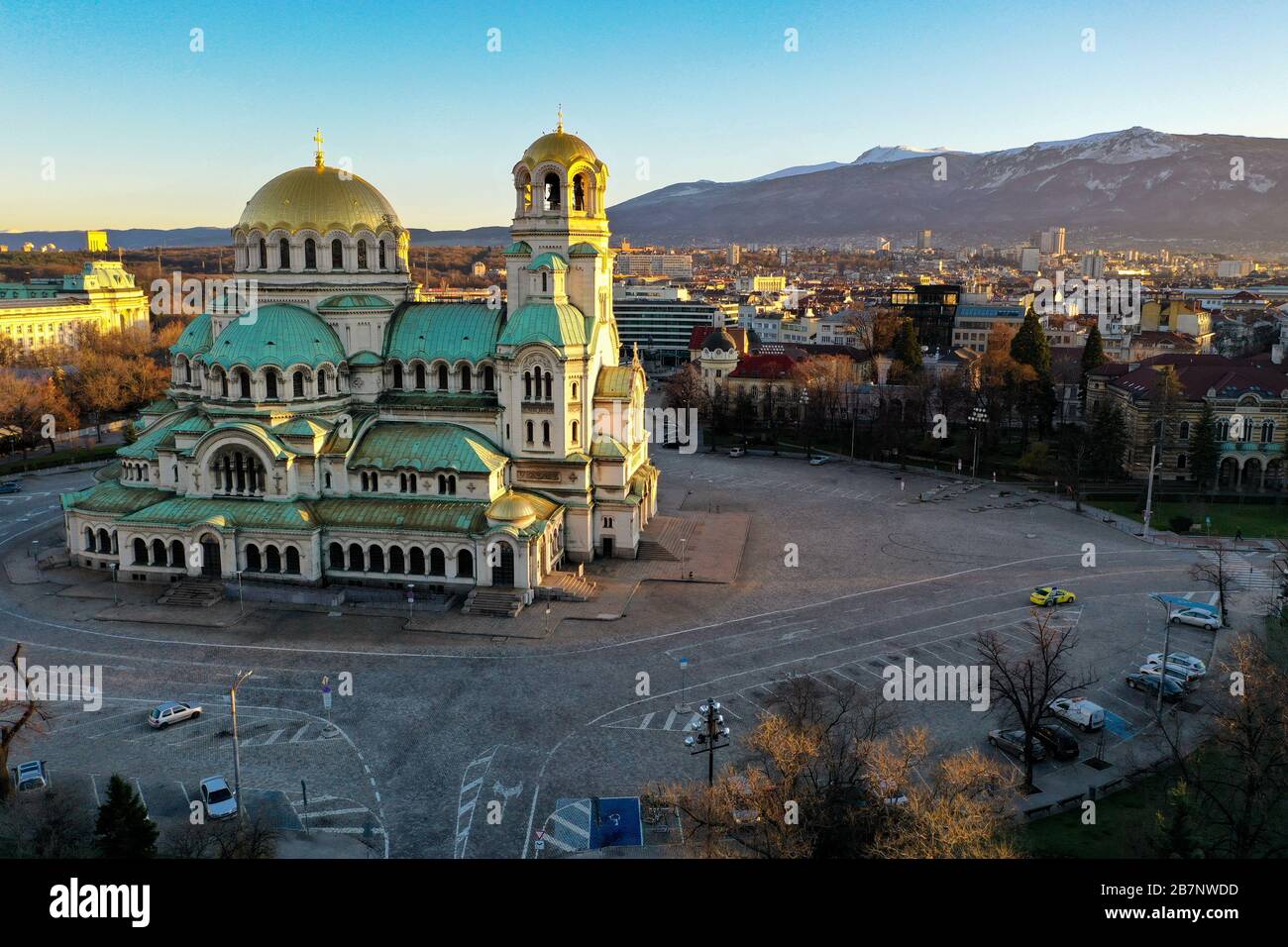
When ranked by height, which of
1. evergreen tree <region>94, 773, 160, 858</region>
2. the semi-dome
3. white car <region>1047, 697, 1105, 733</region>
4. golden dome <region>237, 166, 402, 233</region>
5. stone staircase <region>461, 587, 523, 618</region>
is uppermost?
golden dome <region>237, 166, 402, 233</region>

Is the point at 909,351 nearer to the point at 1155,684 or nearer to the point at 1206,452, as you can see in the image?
the point at 1206,452

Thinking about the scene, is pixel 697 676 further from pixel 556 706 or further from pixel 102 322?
pixel 102 322

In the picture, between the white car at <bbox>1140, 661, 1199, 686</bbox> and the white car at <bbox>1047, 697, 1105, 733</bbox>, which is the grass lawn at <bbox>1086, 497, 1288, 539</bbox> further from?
the white car at <bbox>1047, 697, 1105, 733</bbox>

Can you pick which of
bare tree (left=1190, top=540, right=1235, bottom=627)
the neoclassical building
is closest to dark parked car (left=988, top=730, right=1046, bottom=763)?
bare tree (left=1190, top=540, right=1235, bottom=627)

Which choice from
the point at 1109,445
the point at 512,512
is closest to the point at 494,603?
the point at 512,512

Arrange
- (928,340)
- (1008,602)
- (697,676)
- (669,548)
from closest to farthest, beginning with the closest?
1. (697,676)
2. (1008,602)
3. (669,548)
4. (928,340)
